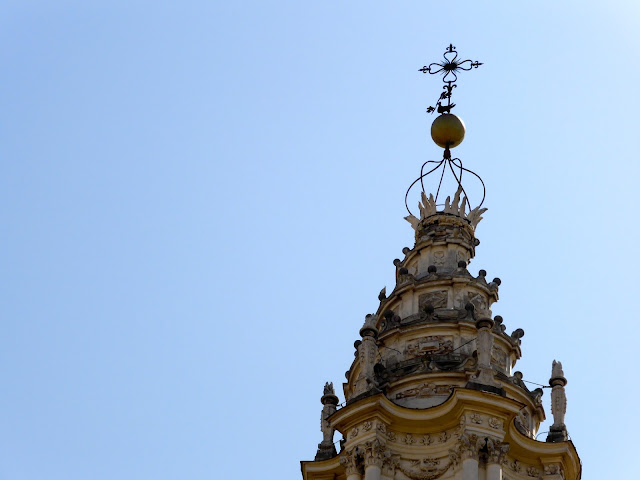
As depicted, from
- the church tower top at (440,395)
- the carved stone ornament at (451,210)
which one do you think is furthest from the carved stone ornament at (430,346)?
the carved stone ornament at (451,210)

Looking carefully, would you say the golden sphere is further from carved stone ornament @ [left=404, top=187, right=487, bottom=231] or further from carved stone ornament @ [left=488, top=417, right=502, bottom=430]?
carved stone ornament @ [left=488, top=417, right=502, bottom=430]

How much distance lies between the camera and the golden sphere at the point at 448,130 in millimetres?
51438

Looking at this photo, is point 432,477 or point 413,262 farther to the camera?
point 413,262

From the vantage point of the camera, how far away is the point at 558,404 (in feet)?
147

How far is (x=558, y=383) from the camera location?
45219mm

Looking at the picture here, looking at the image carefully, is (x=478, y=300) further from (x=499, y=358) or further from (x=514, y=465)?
(x=514, y=465)

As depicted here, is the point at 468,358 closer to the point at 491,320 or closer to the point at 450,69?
the point at 491,320

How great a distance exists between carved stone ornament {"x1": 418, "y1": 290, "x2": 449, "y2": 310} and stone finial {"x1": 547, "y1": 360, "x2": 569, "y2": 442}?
4.00 meters

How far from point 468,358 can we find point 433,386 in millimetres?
1359

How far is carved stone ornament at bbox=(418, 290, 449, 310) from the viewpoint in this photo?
47.4 metres

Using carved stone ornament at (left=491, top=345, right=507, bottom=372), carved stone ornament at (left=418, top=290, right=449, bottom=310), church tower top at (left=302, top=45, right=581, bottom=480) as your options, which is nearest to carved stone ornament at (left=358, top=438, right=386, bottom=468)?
church tower top at (left=302, top=45, right=581, bottom=480)

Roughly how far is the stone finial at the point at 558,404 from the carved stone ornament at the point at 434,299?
13.1ft

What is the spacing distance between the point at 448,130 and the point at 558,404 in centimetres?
1111

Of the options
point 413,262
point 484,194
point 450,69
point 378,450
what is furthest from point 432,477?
point 450,69
